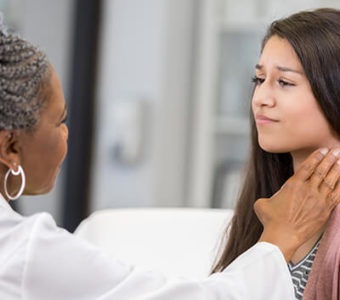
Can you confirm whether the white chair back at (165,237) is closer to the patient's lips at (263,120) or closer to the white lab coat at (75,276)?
the patient's lips at (263,120)

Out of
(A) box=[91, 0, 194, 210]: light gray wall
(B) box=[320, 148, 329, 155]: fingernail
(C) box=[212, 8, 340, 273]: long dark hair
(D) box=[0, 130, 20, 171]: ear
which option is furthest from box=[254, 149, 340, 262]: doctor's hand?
(A) box=[91, 0, 194, 210]: light gray wall

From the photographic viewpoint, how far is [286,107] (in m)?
1.42

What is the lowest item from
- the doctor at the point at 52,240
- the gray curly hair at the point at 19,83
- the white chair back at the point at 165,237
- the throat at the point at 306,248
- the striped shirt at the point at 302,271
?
the white chair back at the point at 165,237

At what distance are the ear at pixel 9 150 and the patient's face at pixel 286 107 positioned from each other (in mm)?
495

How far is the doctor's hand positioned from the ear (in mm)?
458

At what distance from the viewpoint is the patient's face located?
141 centimetres

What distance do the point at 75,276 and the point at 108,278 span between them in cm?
5

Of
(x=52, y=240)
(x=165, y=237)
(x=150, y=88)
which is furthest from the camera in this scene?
(x=150, y=88)

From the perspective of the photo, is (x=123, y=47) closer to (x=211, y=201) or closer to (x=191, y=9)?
(x=191, y=9)

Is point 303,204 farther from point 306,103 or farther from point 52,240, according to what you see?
point 52,240

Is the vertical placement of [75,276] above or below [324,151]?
below

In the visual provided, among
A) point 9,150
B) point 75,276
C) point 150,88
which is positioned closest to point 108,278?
point 75,276

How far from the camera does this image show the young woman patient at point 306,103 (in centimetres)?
138

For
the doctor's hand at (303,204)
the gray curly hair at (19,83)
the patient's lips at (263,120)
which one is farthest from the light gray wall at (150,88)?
the gray curly hair at (19,83)
